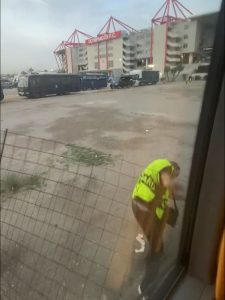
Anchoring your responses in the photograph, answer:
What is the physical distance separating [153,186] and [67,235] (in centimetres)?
110

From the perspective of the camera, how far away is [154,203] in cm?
118

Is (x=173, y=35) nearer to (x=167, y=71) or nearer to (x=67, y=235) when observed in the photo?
(x=167, y=71)

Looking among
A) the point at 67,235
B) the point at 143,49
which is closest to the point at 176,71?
the point at 143,49

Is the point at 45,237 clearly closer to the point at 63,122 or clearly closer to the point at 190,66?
the point at 190,66

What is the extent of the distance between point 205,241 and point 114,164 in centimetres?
310

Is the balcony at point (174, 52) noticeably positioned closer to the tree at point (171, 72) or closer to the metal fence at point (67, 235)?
the tree at point (171, 72)

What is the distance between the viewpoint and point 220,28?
0.56 meters

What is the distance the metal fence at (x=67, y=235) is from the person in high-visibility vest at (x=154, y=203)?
20cm

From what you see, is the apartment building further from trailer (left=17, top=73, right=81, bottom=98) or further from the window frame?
trailer (left=17, top=73, right=81, bottom=98)

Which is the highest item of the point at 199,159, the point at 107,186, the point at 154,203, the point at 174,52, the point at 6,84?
the point at 174,52

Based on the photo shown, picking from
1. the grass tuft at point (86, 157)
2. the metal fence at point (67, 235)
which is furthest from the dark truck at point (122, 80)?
the grass tuft at point (86, 157)

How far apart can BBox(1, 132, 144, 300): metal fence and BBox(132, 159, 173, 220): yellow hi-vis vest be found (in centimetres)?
40

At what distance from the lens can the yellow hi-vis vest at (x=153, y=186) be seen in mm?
1099

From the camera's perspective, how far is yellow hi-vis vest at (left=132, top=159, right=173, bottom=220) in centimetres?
110
